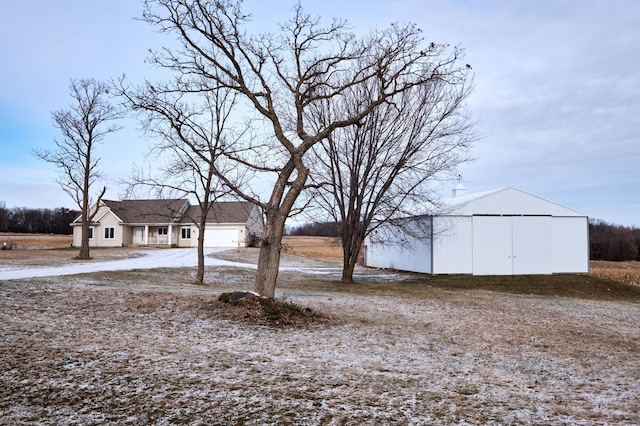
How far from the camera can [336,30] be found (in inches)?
438

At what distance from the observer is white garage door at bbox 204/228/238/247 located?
50031mm

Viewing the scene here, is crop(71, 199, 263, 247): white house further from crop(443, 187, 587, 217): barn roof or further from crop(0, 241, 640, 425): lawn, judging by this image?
crop(0, 241, 640, 425): lawn

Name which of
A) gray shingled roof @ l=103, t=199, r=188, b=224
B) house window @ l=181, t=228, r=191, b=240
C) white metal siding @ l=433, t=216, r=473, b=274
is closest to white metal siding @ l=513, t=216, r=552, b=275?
white metal siding @ l=433, t=216, r=473, b=274

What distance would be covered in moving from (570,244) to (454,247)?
6675mm

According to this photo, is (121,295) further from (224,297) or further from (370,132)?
(370,132)

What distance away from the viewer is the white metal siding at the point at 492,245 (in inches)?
1000

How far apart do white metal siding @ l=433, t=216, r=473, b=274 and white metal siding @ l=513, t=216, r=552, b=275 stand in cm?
246

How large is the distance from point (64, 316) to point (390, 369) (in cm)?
617

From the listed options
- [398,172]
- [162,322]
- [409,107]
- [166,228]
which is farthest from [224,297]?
[166,228]

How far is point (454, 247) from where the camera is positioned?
2545cm

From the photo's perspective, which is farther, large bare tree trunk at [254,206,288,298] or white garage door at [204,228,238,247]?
white garage door at [204,228,238,247]

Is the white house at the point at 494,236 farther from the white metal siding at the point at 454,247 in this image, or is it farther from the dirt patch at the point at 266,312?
the dirt patch at the point at 266,312

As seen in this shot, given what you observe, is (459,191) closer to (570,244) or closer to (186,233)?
(570,244)

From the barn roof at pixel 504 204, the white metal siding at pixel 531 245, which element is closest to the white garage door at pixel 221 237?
the barn roof at pixel 504 204
